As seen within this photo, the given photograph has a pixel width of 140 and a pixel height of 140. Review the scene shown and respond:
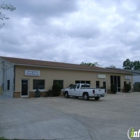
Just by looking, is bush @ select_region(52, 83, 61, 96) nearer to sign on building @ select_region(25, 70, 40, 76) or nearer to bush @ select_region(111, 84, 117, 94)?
sign on building @ select_region(25, 70, 40, 76)

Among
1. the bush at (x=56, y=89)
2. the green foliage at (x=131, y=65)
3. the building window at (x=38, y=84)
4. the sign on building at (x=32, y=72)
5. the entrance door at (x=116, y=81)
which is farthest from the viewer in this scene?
the green foliage at (x=131, y=65)

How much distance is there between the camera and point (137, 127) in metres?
8.68

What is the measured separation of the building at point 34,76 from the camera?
23.0 metres

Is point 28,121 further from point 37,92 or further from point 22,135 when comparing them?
point 37,92

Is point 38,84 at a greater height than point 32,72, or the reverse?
point 32,72

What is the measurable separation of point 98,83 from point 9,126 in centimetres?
2383

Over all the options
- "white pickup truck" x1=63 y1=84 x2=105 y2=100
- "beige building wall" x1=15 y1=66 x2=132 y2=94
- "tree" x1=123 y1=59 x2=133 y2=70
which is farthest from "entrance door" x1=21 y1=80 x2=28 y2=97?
"tree" x1=123 y1=59 x2=133 y2=70

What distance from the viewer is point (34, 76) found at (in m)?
24.2

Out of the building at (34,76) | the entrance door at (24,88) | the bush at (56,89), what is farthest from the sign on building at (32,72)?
the bush at (56,89)

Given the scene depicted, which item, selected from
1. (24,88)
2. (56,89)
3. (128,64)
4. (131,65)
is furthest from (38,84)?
(128,64)

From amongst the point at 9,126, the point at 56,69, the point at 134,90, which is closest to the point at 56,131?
the point at 9,126

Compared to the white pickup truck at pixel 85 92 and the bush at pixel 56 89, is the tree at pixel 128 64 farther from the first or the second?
the white pickup truck at pixel 85 92

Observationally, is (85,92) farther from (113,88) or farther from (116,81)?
(116,81)

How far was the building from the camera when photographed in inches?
906
